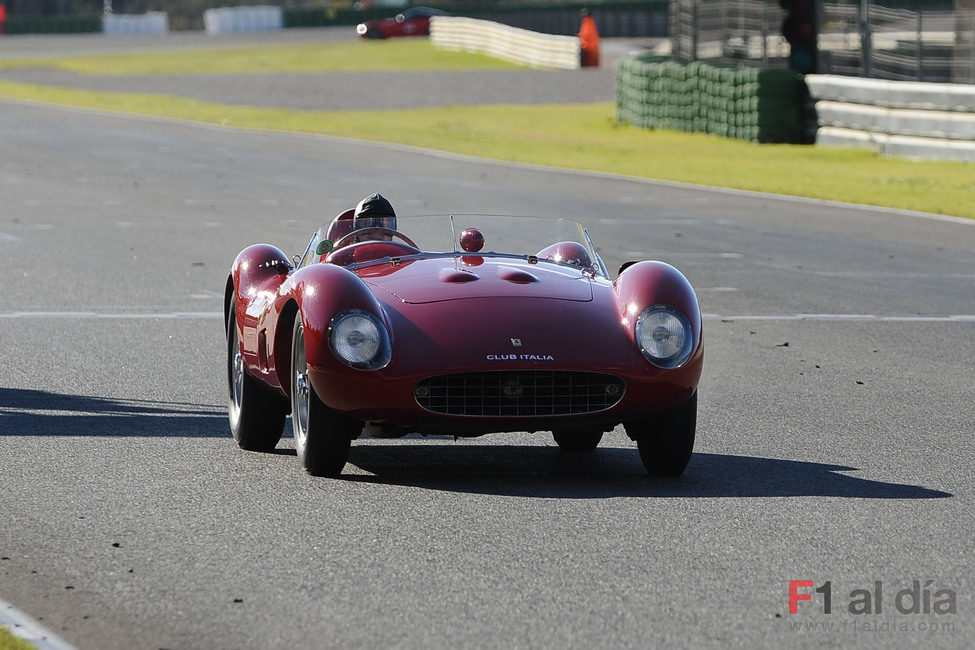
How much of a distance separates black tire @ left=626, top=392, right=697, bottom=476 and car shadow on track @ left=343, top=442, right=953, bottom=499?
61 millimetres

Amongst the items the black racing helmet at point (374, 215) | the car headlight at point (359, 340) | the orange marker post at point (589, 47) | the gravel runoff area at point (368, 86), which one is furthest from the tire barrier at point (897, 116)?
the orange marker post at point (589, 47)

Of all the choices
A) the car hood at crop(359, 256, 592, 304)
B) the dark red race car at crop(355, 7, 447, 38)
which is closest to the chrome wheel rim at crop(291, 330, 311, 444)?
the car hood at crop(359, 256, 592, 304)

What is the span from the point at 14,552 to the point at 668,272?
2.93 meters

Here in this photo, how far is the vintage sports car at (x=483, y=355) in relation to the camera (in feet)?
23.7

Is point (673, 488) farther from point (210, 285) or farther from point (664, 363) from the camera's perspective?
point (210, 285)

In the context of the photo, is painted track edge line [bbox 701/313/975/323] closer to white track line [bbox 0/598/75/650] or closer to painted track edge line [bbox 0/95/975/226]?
painted track edge line [bbox 0/95/975/226]

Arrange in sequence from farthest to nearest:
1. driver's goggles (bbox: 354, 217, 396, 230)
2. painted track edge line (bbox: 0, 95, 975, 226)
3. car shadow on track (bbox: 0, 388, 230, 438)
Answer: painted track edge line (bbox: 0, 95, 975, 226) → driver's goggles (bbox: 354, 217, 396, 230) → car shadow on track (bbox: 0, 388, 230, 438)

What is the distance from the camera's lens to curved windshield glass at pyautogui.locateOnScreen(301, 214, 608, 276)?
855 centimetres

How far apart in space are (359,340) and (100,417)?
229cm

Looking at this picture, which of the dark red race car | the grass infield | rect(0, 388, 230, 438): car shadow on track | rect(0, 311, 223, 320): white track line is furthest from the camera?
the dark red race car

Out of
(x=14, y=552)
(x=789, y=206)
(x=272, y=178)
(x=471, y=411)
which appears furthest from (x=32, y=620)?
(x=272, y=178)

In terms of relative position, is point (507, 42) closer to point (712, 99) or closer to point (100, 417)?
point (712, 99)

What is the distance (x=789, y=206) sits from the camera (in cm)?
2192

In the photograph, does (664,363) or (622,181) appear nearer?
(664,363)
